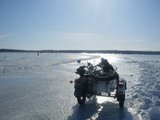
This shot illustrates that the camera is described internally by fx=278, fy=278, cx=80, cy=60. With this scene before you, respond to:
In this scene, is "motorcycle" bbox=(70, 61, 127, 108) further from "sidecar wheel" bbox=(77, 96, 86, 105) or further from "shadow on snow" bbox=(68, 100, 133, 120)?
"shadow on snow" bbox=(68, 100, 133, 120)

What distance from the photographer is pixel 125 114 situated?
10.2 m

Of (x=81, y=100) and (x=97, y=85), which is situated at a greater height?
(x=97, y=85)

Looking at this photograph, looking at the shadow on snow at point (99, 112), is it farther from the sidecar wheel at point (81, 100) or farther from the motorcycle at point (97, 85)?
the motorcycle at point (97, 85)

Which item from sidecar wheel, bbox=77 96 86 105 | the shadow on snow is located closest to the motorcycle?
sidecar wheel, bbox=77 96 86 105

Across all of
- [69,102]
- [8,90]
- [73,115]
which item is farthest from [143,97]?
[8,90]

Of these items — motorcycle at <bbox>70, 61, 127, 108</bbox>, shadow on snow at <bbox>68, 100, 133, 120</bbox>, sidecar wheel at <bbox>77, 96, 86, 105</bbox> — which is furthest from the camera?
sidecar wheel at <bbox>77, 96, 86, 105</bbox>

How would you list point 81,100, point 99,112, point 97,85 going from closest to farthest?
point 99,112 → point 97,85 → point 81,100

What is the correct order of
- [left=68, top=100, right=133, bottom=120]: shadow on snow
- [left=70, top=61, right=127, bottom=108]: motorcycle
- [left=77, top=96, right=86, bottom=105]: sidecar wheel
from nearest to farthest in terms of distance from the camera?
[left=68, top=100, right=133, bottom=120]: shadow on snow
[left=70, top=61, right=127, bottom=108]: motorcycle
[left=77, top=96, right=86, bottom=105]: sidecar wheel

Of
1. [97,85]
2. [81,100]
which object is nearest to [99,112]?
[97,85]

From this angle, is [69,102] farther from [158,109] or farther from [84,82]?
[158,109]

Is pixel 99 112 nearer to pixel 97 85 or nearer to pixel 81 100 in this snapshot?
pixel 97 85

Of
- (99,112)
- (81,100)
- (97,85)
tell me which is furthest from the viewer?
(81,100)

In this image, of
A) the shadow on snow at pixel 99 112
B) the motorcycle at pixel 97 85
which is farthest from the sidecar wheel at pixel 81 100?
the shadow on snow at pixel 99 112

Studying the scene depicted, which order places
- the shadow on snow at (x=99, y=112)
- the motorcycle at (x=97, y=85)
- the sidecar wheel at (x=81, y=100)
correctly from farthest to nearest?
the sidecar wheel at (x=81, y=100) → the motorcycle at (x=97, y=85) → the shadow on snow at (x=99, y=112)
